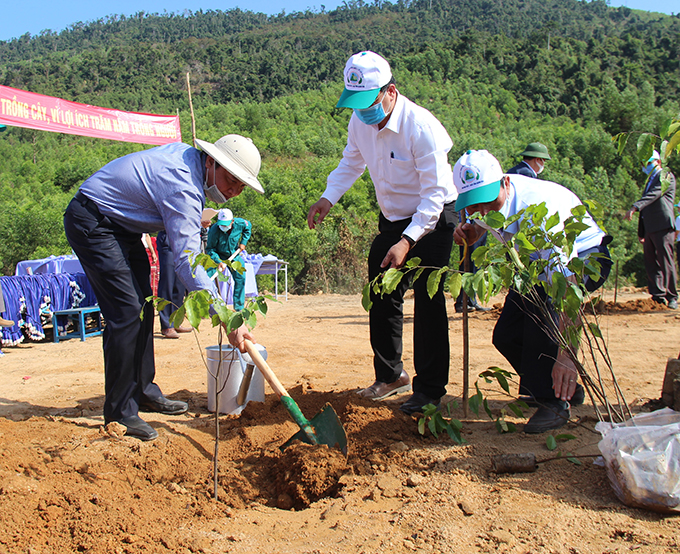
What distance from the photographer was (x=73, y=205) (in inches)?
108

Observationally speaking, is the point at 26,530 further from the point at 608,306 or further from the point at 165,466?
the point at 608,306

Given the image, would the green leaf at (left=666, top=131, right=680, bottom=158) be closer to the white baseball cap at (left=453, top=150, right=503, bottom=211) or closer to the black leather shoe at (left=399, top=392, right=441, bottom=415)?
the white baseball cap at (left=453, top=150, right=503, bottom=211)

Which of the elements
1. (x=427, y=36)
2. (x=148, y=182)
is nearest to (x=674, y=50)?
(x=427, y=36)

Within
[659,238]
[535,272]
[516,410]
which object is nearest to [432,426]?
[516,410]

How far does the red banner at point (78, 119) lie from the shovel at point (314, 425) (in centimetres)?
766

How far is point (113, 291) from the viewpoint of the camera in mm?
2773

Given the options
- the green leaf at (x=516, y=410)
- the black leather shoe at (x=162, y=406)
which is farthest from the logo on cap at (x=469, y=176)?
the black leather shoe at (x=162, y=406)

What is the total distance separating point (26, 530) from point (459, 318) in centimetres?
541

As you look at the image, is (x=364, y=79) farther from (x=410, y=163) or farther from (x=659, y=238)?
(x=659, y=238)

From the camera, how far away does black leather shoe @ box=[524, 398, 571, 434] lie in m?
2.69

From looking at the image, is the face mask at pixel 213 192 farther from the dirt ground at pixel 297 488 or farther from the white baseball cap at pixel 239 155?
the dirt ground at pixel 297 488

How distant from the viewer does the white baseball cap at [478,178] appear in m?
→ 2.45

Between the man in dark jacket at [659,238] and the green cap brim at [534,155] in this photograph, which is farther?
the man in dark jacket at [659,238]

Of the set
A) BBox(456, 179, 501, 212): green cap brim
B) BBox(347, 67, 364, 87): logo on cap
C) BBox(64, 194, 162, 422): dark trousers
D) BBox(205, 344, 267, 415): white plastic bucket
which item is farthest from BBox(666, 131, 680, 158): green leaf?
BBox(64, 194, 162, 422): dark trousers
